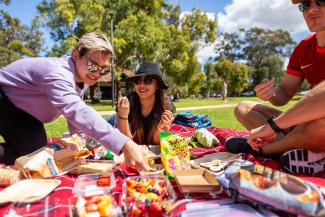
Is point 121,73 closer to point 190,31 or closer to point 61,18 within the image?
point 61,18

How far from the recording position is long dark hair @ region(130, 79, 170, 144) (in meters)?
3.84

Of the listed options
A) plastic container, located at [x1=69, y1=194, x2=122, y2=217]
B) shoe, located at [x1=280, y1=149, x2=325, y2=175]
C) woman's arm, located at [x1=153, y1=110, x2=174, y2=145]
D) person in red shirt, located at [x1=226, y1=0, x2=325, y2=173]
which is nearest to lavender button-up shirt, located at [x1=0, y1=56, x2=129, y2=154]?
plastic container, located at [x1=69, y1=194, x2=122, y2=217]

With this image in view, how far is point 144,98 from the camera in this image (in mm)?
3877

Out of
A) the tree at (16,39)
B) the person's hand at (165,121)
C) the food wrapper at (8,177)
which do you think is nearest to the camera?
the food wrapper at (8,177)

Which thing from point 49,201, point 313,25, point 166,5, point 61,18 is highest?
point 166,5

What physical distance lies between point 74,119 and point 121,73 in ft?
64.8

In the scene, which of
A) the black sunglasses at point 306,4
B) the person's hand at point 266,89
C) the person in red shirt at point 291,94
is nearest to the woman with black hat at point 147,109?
the person in red shirt at point 291,94

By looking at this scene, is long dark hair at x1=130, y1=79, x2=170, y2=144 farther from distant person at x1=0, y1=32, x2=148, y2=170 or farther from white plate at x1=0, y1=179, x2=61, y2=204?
A: white plate at x1=0, y1=179, x2=61, y2=204

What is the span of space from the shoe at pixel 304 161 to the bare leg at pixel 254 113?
1.99 feet

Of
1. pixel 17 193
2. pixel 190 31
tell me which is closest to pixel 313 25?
pixel 17 193

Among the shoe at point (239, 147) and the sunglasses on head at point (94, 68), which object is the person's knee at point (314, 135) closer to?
the shoe at point (239, 147)

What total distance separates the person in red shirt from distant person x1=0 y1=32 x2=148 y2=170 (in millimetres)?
1264

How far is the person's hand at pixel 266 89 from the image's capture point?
289cm

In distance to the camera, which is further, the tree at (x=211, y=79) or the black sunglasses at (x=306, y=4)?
the tree at (x=211, y=79)
